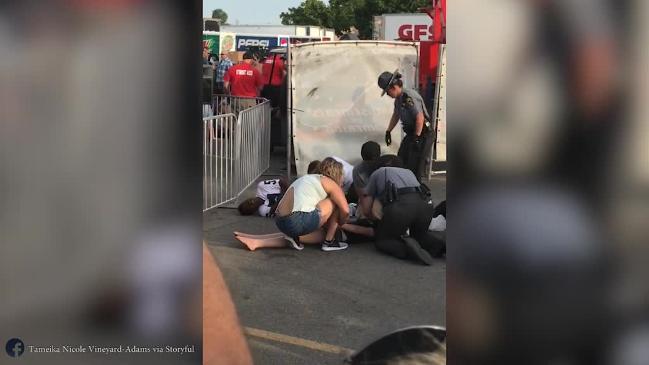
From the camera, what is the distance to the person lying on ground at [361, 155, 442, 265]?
5.61 m

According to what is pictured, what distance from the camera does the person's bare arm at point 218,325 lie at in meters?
2.02

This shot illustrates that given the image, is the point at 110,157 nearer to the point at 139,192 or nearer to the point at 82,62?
the point at 139,192

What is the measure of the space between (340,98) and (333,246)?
3637mm

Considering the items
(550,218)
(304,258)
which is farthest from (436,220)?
(550,218)

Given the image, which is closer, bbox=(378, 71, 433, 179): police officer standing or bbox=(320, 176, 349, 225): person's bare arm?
bbox=(320, 176, 349, 225): person's bare arm

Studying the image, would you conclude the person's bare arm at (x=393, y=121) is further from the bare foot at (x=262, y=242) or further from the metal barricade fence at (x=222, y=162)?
the bare foot at (x=262, y=242)

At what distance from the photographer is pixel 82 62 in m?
1.75

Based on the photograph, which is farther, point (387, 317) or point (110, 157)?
point (387, 317)

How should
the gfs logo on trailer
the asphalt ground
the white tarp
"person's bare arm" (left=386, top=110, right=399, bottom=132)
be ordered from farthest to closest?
the gfs logo on trailer
the white tarp
"person's bare arm" (left=386, top=110, right=399, bottom=132)
the asphalt ground

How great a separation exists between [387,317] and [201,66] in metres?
2.96

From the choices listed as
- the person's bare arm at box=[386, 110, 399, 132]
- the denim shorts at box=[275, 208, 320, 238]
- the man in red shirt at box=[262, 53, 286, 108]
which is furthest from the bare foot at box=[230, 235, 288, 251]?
the man in red shirt at box=[262, 53, 286, 108]

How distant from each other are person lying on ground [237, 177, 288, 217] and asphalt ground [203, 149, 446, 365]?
0.74 m

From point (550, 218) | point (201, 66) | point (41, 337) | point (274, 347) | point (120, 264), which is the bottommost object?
point (274, 347)

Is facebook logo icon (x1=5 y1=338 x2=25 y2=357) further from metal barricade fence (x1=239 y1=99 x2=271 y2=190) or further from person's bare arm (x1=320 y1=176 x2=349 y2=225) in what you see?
metal barricade fence (x1=239 y1=99 x2=271 y2=190)
